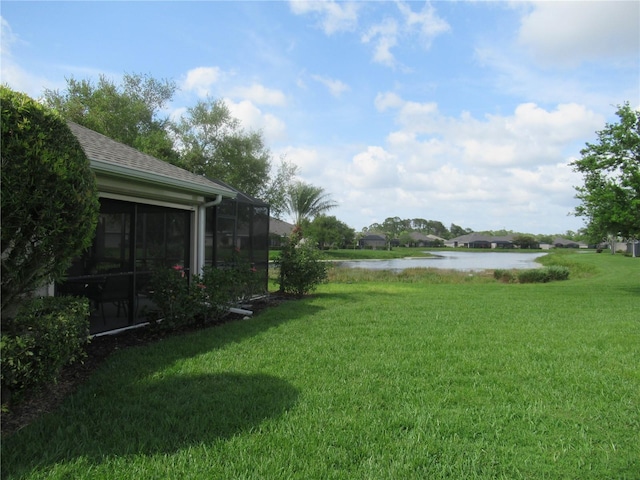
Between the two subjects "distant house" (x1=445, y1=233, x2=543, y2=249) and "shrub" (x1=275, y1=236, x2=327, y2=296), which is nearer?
"shrub" (x1=275, y1=236, x2=327, y2=296)

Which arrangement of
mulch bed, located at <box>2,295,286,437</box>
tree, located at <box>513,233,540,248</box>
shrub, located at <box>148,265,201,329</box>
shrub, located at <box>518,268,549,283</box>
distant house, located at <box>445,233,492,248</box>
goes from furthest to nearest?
distant house, located at <box>445,233,492,248</box>
tree, located at <box>513,233,540,248</box>
shrub, located at <box>518,268,549,283</box>
shrub, located at <box>148,265,201,329</box>
mulch bed, located at <box>2,295,286,437</box>

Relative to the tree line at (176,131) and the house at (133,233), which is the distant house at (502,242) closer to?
the tree line at (176,131)

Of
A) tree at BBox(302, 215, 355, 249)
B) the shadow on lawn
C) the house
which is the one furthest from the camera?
tree at BBox(302, 215, 355, 249)

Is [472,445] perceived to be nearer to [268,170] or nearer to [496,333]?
Result: [496,333]

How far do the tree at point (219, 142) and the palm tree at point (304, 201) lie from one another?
29.0 ft

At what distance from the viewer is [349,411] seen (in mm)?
3293

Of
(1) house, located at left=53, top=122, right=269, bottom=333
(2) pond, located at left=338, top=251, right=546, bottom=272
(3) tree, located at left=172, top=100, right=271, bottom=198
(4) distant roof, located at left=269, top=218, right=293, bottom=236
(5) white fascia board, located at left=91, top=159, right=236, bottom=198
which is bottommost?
(2) pond, located at left=338, top=251, right=546, bottom=272

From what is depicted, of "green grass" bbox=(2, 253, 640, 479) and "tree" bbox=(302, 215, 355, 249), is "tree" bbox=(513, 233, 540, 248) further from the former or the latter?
"green grass" bbox=(2, 253, 640, 479)

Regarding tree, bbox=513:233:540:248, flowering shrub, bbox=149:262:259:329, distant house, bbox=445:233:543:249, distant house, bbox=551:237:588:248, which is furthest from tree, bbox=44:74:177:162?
distant house, bbox=551:237:588:248

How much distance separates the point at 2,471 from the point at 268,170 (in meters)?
29.4

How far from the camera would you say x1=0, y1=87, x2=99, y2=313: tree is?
276cm

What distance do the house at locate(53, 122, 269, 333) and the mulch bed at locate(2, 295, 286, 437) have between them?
1.56 ft

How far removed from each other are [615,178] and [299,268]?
10.9 metres

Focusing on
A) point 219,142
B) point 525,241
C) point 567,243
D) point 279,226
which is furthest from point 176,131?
point 567,243
